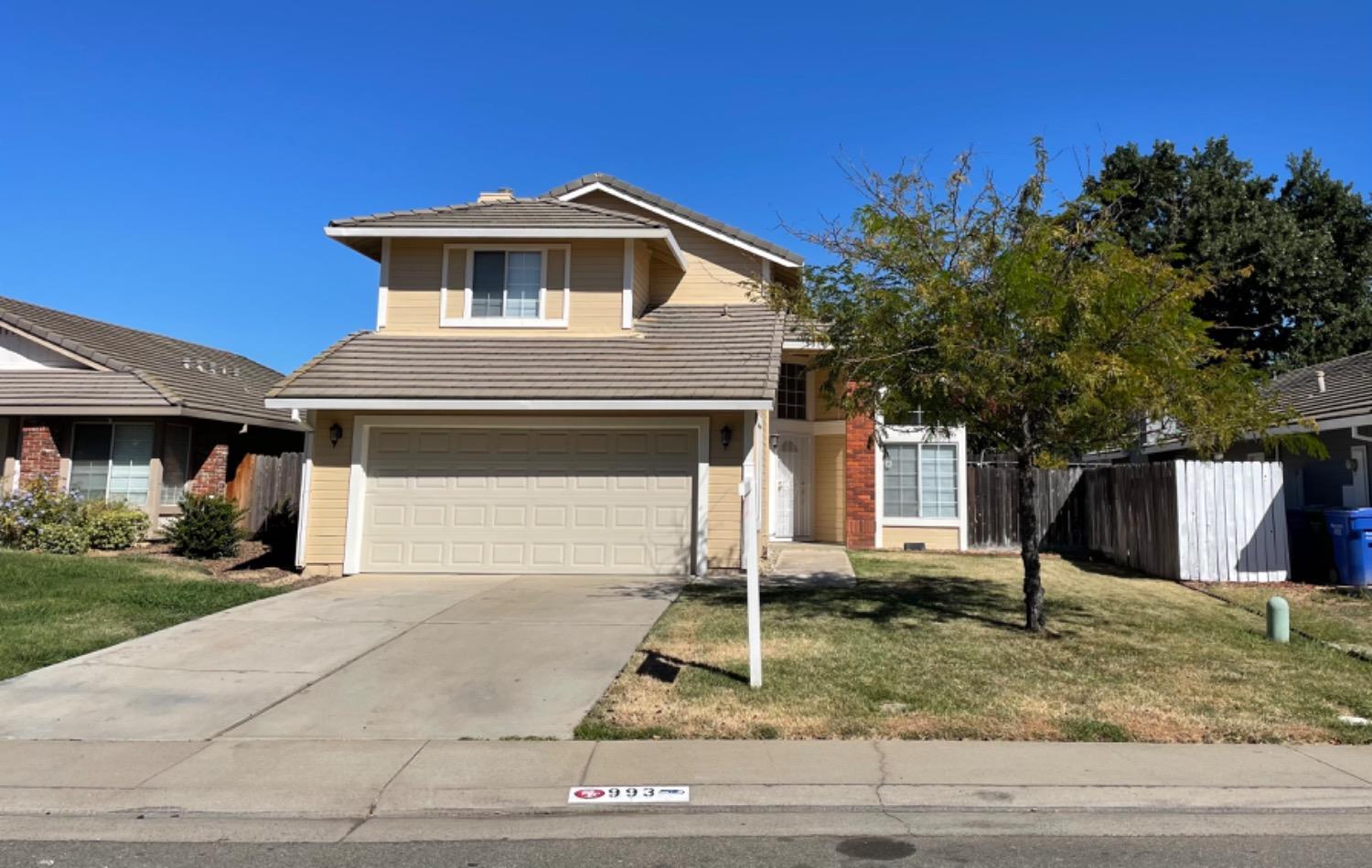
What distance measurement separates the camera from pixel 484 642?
29.0ft

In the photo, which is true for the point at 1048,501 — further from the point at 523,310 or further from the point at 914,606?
the point at 523,310

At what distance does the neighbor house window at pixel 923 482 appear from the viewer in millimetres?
17625

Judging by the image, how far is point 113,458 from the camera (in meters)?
17.2

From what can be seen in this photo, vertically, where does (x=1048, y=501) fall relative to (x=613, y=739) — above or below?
above

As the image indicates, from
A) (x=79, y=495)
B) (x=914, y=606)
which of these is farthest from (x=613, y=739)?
(x=79, y=495)

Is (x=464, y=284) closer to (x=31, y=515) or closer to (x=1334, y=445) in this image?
(x=31, y=515)

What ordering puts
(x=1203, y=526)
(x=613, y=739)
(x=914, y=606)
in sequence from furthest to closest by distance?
(x=1203, y=526) → (x=914, y=606) → (x=613, y=739)

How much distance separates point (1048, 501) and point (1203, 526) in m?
4.24

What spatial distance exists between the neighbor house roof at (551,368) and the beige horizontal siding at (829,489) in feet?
12.6

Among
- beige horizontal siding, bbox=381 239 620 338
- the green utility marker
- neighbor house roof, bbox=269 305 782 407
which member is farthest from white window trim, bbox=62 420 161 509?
the green utility marker

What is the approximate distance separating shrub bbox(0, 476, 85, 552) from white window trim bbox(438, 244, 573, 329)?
293 inches

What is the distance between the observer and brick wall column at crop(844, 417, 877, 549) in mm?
17422

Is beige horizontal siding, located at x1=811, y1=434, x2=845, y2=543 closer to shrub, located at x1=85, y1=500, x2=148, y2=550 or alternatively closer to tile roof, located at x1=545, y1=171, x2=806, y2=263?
tile roof, located at x1=545, y1=171, x2=806, y2=263

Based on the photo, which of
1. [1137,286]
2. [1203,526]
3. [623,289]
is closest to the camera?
[1137,286]
